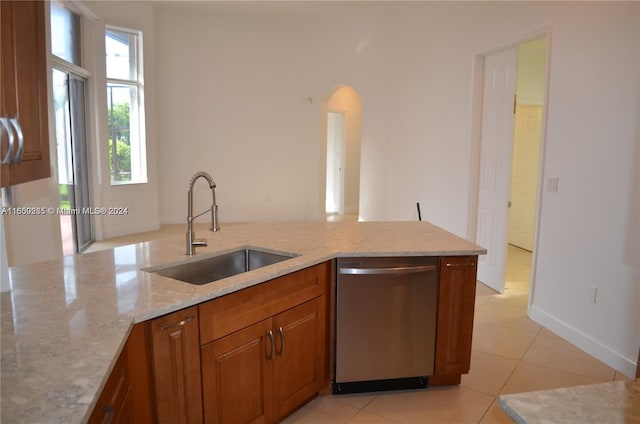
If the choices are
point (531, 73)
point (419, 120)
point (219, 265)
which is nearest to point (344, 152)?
point (419, 120)

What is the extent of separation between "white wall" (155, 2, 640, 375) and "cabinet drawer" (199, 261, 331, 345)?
6.71 ft


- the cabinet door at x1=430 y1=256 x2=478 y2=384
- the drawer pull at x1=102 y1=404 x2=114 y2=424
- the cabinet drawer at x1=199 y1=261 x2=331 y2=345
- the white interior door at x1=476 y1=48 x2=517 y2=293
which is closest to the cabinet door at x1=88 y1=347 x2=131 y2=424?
the drawer pull at x1=102 y1=404 x2=114 y2=424

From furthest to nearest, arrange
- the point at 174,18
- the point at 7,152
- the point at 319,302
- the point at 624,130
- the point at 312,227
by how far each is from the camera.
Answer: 1. the point at 174,18
2. the point at 312,227
3. the point at 624,130
4. the point at 319,302
5. the point at 7,152

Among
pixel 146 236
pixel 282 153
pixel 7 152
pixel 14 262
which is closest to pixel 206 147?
pixel 282 153

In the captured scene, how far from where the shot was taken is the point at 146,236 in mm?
6789

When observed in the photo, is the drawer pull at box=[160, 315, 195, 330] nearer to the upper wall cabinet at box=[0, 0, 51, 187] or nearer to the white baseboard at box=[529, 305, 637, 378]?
the upper wall cabinet at box=[0, 0, 51, 187]

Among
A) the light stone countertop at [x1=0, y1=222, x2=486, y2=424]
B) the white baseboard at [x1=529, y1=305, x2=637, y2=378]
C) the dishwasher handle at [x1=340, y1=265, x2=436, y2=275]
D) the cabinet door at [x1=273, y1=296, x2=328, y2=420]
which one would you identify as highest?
the light stone countertop at [x1=0, y1=222, x2=486, y2=424]

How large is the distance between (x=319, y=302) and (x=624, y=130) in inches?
89.0

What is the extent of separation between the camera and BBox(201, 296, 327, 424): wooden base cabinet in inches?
71.0

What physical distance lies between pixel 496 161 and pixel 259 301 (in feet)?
11.0

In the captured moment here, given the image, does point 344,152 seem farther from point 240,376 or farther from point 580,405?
point 580,405

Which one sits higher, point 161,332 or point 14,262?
point 161,332

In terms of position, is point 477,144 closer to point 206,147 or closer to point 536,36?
point 536,36

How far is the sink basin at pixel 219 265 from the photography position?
6.94 feet
